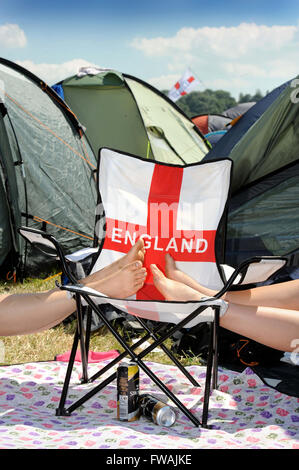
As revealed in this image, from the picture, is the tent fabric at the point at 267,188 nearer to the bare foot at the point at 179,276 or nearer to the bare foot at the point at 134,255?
the bare foot at the point at 179,276

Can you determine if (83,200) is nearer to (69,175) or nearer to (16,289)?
(69,175)

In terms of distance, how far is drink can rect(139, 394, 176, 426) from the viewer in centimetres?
154

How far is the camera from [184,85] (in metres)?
12.2

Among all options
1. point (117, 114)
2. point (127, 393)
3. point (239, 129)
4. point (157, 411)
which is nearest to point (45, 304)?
point (127, 393)

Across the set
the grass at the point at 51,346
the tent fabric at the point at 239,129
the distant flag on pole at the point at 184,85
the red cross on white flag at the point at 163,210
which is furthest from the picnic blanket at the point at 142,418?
the distant flag on pole at the point at 184,85

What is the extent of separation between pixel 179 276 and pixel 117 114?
369cm

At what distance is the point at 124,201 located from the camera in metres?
2.18

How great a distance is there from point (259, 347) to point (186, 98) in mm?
61718

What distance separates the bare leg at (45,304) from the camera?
163 centimetres

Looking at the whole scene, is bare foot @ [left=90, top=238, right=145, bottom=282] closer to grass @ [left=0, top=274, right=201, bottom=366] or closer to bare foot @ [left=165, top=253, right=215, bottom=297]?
bare foot @ [left=165, top=253, right=215, bottom=297]

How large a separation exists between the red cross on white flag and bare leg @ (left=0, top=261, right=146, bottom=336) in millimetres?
320

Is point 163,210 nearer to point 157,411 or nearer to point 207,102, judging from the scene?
point 157,411

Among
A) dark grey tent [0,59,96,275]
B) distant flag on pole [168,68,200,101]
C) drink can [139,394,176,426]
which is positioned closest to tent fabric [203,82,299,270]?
drink can [139,394,176,426]

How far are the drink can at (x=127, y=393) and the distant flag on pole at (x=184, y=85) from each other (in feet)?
37.1
